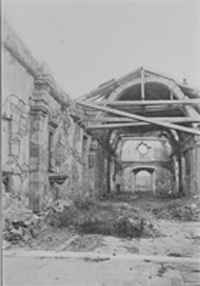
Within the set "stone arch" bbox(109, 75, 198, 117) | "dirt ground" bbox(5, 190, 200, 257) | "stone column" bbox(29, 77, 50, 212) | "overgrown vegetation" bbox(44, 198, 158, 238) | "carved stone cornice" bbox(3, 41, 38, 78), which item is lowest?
"dirt ground" bbox(5, 190, 200, 257)

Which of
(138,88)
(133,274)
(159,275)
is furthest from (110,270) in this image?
(138,88)

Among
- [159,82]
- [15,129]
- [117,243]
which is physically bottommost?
[117,243]

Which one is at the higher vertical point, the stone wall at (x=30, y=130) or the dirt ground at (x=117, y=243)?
the stone wall at (x=30, y=130)

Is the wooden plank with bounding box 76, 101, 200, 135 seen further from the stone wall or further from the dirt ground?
the dirt ground

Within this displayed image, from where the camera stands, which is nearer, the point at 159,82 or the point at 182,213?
the point at 182,213

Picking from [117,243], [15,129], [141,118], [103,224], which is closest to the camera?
[117,243]

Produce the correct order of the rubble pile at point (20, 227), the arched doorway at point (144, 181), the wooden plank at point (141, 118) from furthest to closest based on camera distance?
the arched doorway at point (144, 181), the wooden plank at point (141, 118), the rubble pile at point (20, 227)

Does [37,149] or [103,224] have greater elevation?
[37,149]

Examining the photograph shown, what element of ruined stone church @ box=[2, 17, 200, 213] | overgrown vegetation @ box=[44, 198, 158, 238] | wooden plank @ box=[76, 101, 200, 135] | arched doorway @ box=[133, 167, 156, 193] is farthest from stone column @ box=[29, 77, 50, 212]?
arched doorway @ box=[133, 167, 156, 193]

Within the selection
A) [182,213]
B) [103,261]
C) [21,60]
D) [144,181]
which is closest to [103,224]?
[103,261]

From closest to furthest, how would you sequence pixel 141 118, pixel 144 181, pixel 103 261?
1. pixel 103 261
2. pixel 141 118
3. pixel 144 181

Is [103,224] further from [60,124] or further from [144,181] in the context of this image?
[144,181]

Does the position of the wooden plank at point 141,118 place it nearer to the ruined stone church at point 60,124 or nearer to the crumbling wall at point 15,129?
the ruined stone church at point 60,124

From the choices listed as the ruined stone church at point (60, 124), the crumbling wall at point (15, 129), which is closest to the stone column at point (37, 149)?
the ruined stone church at point (60, 124)
